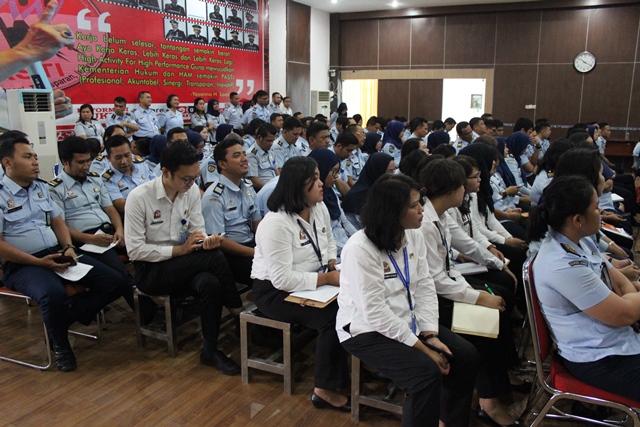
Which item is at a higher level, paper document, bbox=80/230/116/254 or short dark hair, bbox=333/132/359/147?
short dark hair, bbox=333/132/359/147

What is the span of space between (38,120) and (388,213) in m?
5.08

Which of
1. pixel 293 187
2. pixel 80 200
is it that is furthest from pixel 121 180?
pixel 293 187

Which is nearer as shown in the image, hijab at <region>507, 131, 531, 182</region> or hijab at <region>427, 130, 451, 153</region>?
hijab at <region>507, 131, 531, 182</region>

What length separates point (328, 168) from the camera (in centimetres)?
323

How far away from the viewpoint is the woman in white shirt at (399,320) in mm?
1912

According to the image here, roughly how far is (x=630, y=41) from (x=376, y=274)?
35.8ft

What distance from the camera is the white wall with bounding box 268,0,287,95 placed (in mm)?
10711

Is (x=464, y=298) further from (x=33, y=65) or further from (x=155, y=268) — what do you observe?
(x=33, y=65)

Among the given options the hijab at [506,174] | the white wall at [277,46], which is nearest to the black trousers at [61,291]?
the hijab at [506,174]

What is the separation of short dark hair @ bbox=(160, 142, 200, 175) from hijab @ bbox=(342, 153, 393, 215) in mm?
1210

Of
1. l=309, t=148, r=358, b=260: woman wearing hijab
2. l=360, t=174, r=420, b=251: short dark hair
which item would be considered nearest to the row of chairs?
l=360, t=174, r=420, b=251: short dark hair

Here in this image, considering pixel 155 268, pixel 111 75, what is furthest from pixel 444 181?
pixel 111 75

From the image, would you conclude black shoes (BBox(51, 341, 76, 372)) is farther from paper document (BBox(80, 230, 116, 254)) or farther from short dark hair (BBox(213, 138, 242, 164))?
short dark hair (BBox(213, 138, 242, 164))

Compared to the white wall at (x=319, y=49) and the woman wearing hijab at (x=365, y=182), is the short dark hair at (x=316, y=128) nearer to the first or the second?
the woman wearing hijab at (x=365, y=182)
